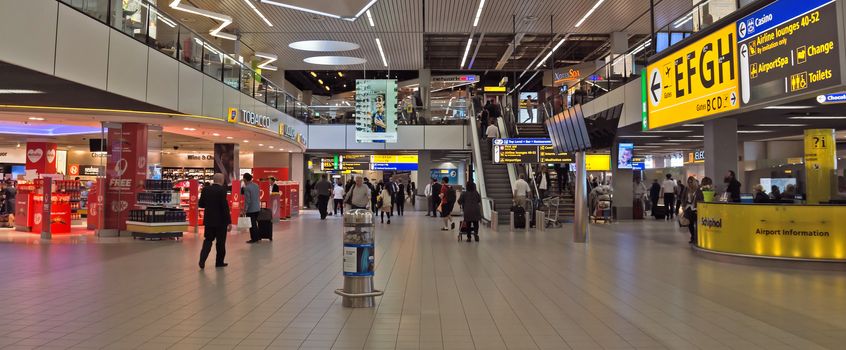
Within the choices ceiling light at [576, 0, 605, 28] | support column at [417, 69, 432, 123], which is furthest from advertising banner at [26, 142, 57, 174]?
ceiling light at [576, 0, 605, 28]

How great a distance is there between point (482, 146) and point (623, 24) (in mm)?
6967

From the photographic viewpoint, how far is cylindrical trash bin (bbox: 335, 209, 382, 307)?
613 cm

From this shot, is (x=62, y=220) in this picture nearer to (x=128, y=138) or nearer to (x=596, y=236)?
(x=128, y=138)

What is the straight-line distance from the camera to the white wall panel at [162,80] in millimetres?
12023

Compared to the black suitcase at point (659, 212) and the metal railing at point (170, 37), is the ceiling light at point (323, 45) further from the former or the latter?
the black suitcase at point (659, 212)

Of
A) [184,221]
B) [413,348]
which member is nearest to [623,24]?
[184,221]

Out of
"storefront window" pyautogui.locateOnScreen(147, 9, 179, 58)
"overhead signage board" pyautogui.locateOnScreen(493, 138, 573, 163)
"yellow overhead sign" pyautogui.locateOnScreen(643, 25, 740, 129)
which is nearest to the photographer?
"yellow overhead sign" pyautogui.locateOnScreen(643, 25, 740, 129)

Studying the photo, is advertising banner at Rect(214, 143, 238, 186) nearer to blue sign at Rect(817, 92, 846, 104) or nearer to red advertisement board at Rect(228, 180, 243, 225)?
red advertisement board at Rect(228, 180, 243, 225)

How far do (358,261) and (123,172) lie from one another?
34.5 feet

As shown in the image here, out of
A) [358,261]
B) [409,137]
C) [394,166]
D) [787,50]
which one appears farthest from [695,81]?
[394,166]

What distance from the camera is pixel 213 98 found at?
14992 mm

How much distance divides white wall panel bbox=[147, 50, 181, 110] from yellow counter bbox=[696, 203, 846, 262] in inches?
421

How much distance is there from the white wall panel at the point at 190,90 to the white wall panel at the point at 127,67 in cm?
153

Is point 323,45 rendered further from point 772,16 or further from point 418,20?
point 772,16
